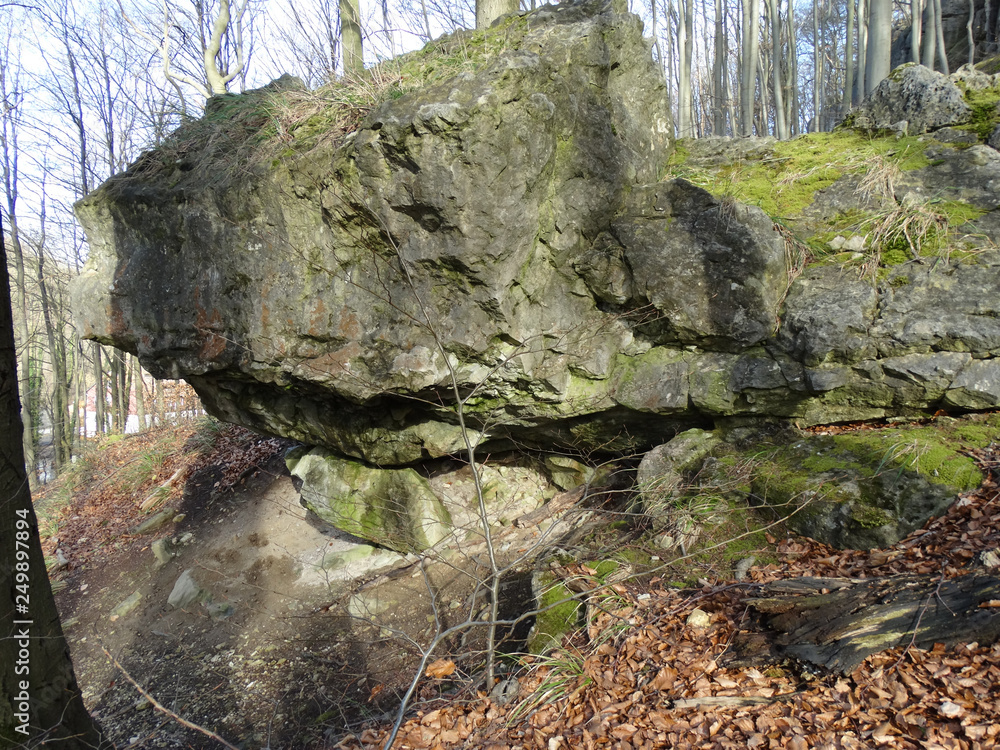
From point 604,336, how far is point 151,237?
4.68 meters

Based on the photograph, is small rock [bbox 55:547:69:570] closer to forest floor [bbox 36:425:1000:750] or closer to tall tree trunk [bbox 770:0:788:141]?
forest floor [bbox 36:425:1000:750]

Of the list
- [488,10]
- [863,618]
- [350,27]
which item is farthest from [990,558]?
[350,27]

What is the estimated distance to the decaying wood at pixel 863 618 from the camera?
8.61ft

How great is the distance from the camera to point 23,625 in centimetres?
306

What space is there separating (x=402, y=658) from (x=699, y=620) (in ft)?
9.92

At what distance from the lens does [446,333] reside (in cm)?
493

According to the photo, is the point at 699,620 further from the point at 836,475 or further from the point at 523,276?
the point at 523,276

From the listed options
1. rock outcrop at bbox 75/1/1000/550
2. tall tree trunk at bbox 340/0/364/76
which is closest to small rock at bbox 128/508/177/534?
rock outcrop at bbox 75/1/1000/550

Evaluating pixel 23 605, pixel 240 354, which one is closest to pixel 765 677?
pixel 23 605

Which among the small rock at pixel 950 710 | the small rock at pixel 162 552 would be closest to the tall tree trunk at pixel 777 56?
the small rock at pixel 950 710

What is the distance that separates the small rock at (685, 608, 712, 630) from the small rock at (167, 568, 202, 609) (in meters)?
6.26

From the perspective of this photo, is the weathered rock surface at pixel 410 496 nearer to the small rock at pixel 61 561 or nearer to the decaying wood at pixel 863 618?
the decaying wood at pixel 863 618
